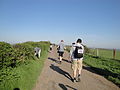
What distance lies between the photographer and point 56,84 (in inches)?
247

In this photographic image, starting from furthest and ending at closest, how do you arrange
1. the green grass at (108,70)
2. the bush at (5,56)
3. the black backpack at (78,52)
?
the green grass at (108,70) < the black backpack at (78,52) < the bush at (5,56)

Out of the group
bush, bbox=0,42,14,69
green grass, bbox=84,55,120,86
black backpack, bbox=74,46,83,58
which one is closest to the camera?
bush, bbox=0,42,14,69


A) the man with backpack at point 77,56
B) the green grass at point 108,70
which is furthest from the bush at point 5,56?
the green grass at point 108,70

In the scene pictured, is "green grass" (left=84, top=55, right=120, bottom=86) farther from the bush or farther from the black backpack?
the bush

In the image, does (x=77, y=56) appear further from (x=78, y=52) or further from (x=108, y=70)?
(x=108, y=70)

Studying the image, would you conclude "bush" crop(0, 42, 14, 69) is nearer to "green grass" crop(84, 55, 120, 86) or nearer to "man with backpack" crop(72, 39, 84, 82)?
"man with backpack" crop(72, 39, 84, 82)

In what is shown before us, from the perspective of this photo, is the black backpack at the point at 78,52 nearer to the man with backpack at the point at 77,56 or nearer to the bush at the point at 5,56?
the man with backpack at the point at 77,56

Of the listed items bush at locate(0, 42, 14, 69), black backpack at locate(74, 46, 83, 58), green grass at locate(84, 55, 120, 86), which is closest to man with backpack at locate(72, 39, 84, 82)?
black backpack at locate(74, 46, 83, 58)

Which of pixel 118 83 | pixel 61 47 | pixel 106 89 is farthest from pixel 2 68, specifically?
pixel 61 47

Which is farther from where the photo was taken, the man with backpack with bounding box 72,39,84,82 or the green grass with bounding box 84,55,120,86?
the green grass with bounding box 84,55,120,86

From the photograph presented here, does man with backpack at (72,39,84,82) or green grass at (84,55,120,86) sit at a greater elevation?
man with backpack at (72,39,84,82)

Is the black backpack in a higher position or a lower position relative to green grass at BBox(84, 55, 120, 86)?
higher

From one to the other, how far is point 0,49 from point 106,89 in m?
4.56

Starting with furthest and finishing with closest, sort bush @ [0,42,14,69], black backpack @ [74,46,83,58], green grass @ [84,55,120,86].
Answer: green grass @ [84,55,120,86] < black backpack @ [74,46,83,58] < bush @ [0,42,14,69]
